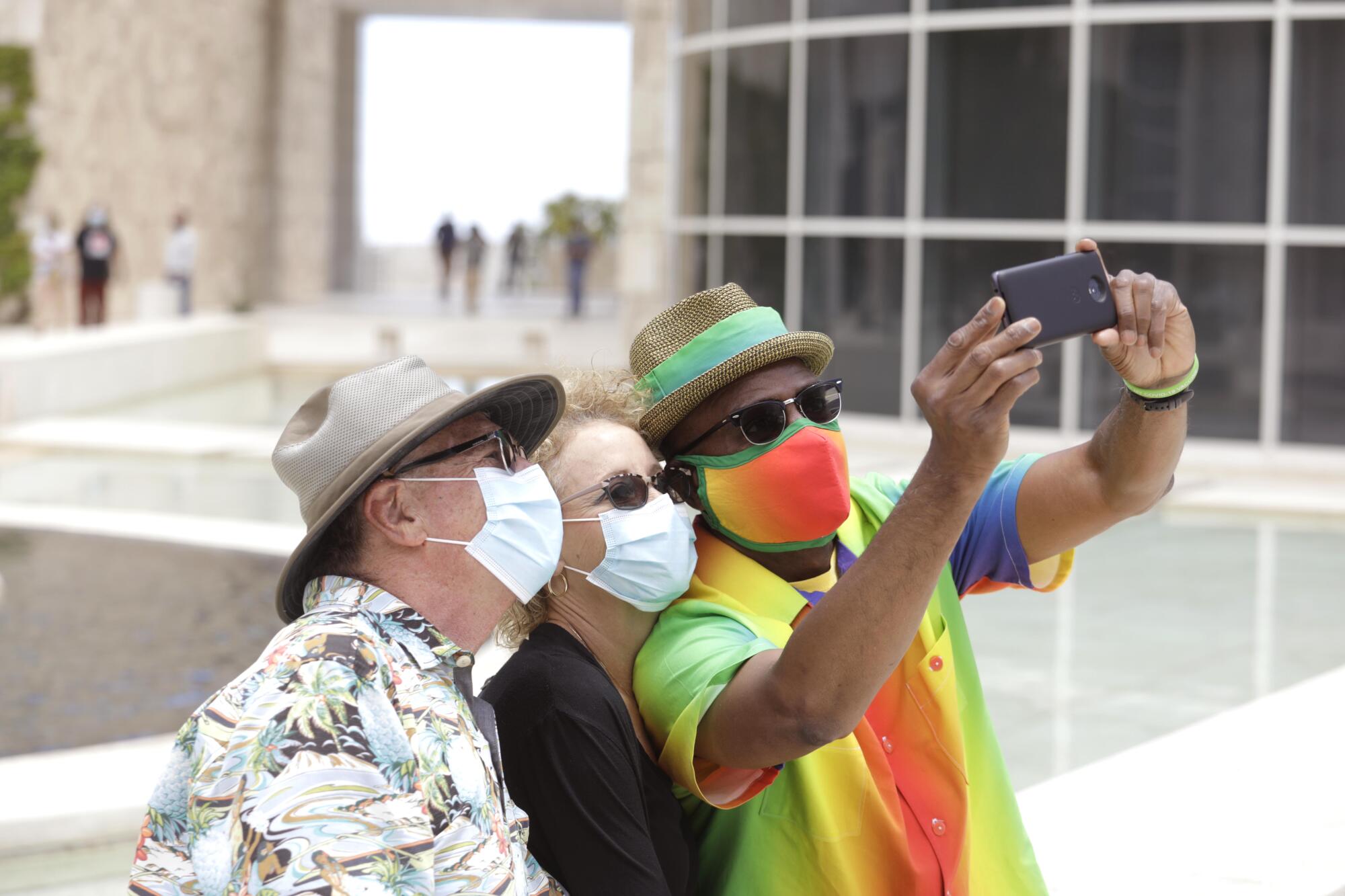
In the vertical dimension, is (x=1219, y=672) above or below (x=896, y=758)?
below

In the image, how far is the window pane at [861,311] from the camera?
15.1m

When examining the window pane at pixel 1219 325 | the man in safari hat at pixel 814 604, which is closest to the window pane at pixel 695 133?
the window pane at pixel 1219 325

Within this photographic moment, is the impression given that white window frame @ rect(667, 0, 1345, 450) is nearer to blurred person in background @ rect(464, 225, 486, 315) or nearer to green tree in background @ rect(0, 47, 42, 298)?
green tree in background @ rect(0, 47, 42, 298)

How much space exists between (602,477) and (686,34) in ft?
50.4

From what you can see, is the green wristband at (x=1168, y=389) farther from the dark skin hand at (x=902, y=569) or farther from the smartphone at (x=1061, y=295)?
the dark skin hand at (x=902, y=569)

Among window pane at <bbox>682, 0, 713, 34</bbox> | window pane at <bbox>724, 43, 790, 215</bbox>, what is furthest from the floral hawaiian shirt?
window pane at <bbox>682, 0, 713, 34</bbox>

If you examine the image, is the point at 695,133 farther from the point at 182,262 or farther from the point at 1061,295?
the point at 1061,295

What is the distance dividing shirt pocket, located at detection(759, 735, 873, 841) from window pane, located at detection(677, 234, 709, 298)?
14.5 metres

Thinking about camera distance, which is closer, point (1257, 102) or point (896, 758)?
point (896, 758)

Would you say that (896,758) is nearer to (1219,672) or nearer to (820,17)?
(1219,672)

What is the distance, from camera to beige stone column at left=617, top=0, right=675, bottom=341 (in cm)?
1806

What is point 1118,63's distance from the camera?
46.1ft

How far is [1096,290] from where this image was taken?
2.23 m

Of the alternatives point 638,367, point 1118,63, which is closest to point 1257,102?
point 1118,63
